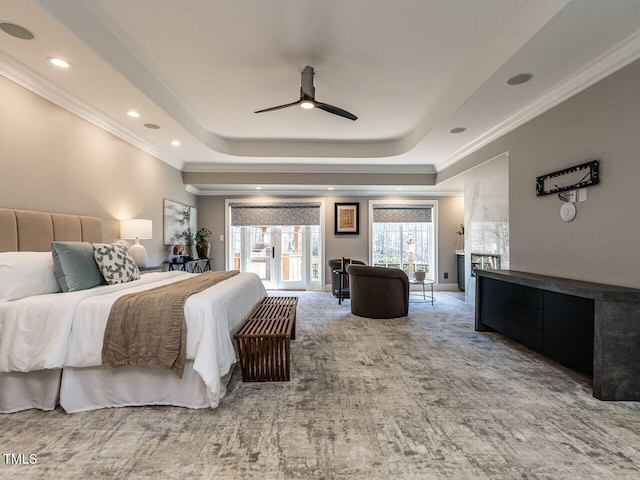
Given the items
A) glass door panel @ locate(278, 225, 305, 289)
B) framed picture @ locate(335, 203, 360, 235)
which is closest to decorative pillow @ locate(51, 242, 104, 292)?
glass door panel @ locate(278, 225, 305, 289)

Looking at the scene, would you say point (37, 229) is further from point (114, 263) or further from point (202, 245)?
point (202, 245)

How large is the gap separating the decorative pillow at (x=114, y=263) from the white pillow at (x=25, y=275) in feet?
1.10

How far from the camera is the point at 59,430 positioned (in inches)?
73.0

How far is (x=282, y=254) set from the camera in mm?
7363

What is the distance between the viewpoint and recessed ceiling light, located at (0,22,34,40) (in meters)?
2.11

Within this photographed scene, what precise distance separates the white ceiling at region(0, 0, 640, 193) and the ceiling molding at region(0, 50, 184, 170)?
1 centimetres

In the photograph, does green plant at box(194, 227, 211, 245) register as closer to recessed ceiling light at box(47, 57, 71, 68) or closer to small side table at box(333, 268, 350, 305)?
small side table at box(333, 268, 350, 305)

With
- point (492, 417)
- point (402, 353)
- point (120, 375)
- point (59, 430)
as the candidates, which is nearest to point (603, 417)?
point (492, 417)

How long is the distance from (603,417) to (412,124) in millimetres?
3867

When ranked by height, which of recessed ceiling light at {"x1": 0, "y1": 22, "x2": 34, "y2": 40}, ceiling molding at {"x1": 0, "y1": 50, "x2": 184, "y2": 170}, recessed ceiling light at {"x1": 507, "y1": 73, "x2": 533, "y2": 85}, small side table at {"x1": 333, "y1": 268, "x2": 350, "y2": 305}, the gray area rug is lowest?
the gray area rug

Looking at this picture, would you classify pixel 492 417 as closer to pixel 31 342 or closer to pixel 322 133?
pixel 31 342

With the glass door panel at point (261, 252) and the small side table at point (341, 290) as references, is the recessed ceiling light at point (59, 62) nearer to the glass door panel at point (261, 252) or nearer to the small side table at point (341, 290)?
the small side table at point (341, 290)

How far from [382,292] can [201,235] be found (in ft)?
13.1

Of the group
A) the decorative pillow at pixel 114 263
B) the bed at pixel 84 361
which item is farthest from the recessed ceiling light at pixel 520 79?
the decorative pillow at pixel 114 263
